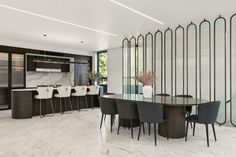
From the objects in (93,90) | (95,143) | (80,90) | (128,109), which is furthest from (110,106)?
(93,90)

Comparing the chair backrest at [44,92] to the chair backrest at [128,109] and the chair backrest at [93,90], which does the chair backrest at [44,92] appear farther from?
the chair backrest at [128,109]

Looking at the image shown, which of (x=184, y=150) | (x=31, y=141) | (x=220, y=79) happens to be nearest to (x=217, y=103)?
(x=184, y=150)

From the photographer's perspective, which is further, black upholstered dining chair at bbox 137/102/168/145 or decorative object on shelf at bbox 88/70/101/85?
decorative object on shelf at bbox 88/70/101/85

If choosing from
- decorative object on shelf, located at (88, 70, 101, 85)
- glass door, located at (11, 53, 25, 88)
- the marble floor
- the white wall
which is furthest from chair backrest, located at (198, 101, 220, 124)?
glass door, located at (11, 53, 25, 88)

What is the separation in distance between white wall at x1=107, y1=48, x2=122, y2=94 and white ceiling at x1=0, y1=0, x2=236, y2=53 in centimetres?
318

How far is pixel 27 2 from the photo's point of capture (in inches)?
176

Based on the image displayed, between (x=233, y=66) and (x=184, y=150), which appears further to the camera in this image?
(x=233, y=66)

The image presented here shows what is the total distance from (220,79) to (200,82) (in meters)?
0.58

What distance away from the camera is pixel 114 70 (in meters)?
11.1

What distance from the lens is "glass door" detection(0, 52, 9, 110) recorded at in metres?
8.41

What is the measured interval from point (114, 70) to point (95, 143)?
23.5 feet

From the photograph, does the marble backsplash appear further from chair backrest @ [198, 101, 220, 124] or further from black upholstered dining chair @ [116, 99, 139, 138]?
chair backrest @ [198, 101, 220, 124]

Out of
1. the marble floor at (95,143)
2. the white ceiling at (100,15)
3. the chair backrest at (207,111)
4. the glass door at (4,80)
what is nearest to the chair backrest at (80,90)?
the white ceiling at (100,15)

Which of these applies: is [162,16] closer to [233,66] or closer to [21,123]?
[233,66]
